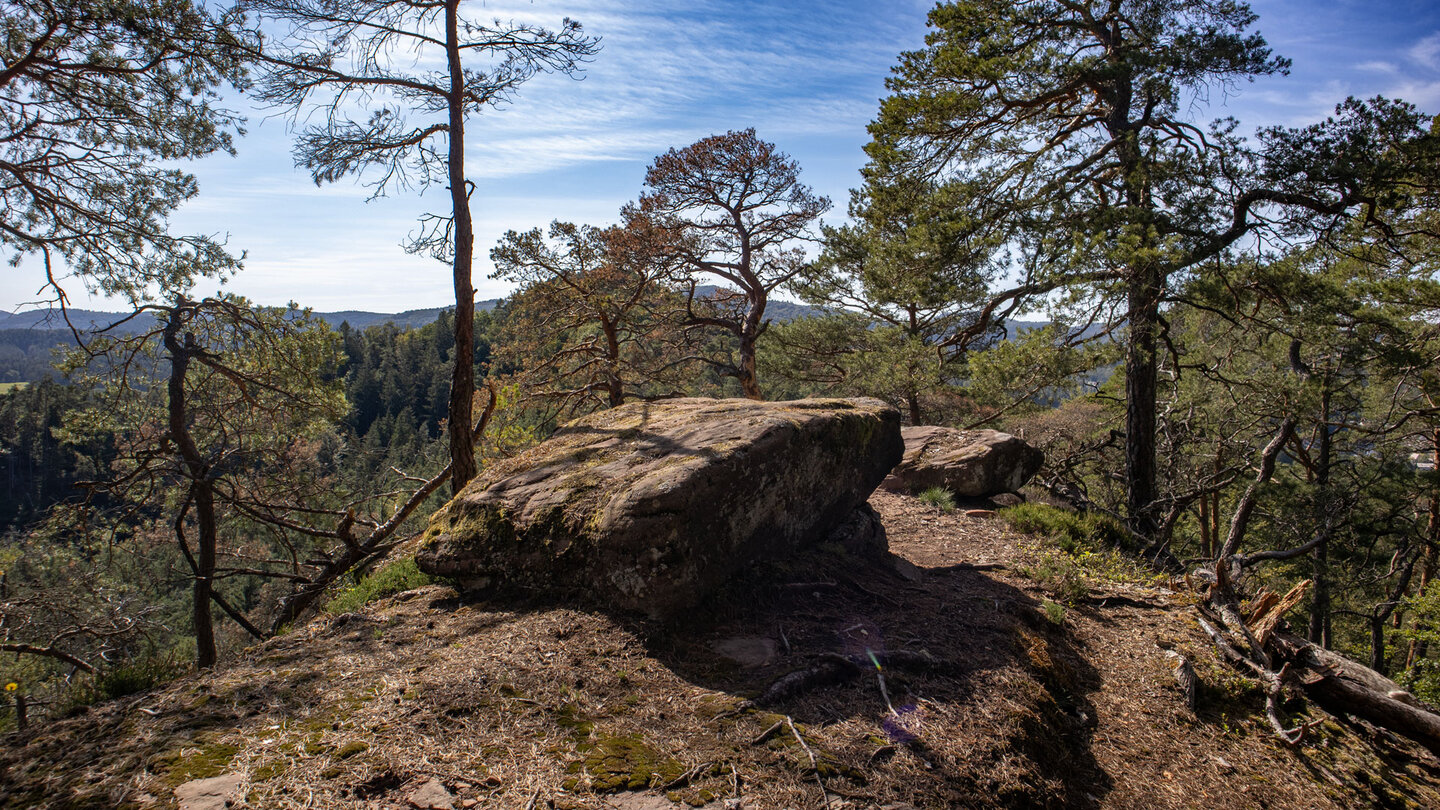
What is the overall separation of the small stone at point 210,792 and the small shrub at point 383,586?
262 cm

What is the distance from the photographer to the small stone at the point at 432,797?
2.42m

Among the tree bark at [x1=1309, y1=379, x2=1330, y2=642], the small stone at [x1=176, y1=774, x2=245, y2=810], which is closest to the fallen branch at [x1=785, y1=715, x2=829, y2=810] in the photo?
the small stone at [x1=176, y1=774, x2=245, y2=810]

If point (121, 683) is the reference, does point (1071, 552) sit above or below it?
below

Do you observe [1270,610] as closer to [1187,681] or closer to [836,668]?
[1187,681]

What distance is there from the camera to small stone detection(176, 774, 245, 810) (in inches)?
90.0

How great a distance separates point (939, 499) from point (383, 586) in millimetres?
7402

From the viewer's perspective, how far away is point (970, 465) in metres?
9.96

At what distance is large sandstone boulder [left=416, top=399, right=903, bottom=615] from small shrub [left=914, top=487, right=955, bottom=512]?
11.7 feet

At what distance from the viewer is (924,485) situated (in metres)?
10.2

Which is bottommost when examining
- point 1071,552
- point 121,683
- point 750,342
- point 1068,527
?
point 1071,552

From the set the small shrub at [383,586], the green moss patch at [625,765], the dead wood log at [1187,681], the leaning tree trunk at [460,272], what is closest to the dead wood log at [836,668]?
the green moss patch at [625,765]

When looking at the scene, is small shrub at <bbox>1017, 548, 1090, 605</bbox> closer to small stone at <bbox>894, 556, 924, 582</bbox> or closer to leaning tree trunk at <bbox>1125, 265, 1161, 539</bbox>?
small stone at <bbox>894, 556, 924, 582</bbox>

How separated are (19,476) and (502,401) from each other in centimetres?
8207

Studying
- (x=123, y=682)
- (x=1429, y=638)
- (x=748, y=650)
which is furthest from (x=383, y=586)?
(x=1429, y=638)
